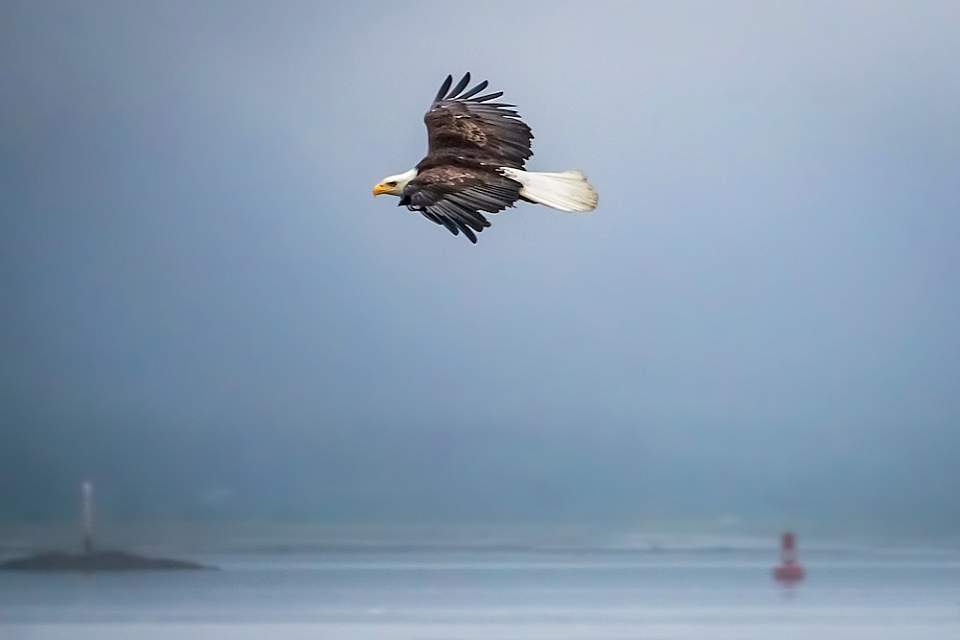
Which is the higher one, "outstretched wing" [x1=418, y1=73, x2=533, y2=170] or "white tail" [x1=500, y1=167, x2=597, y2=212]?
"outstretched wing" [x1=418, y1=73, x2=533, y2=170]

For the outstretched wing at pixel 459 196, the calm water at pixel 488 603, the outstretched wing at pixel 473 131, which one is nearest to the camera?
the outstretched wing at pixel 459 196

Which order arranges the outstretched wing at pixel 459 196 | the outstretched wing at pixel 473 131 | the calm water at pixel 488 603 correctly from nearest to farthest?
the outstretched wing at pixel 459 196 → the outstretched wing at pixel 473 131 → the calm water at pixel 488 603

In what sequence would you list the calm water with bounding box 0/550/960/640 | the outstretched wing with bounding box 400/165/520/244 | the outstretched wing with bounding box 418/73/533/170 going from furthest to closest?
the calm water with bounding box 0/550/960/640 → the outstretched wing with bounding box 418/73/533/170 → the outstretched wing with bounding box 400/165/520/244

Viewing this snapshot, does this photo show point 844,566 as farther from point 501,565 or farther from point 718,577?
point 501,565

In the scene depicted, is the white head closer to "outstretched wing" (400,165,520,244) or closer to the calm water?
"outstretched wing" (400,165,520,244)

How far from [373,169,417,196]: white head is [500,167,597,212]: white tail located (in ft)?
1.80

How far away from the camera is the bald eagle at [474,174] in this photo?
11.0m

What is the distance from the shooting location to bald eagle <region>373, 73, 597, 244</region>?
11.0 meters

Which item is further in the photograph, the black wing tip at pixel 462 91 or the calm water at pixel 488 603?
the calm water at pixel 488 603

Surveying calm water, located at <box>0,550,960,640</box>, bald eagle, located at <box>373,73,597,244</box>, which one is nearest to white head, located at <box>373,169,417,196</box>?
bald eagle, located at <box>373,73,597,244</box>

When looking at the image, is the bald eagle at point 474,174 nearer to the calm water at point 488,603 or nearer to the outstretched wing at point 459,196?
the outstretched wing at point 459,196

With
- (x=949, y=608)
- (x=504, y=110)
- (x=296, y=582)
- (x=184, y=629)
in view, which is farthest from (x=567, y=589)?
(x=504, y=110)

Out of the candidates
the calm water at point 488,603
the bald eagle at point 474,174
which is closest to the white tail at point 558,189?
the bald eagle at point 474,174

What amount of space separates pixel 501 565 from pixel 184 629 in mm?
33551
